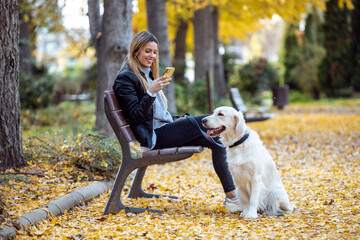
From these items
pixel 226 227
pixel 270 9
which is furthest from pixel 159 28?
pixel 270 9

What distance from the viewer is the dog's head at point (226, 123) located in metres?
4.27

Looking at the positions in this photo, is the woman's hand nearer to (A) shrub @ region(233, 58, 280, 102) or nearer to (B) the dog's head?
(B) the dog's head

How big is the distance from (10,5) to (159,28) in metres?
4.51

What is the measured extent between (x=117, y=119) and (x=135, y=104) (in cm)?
22

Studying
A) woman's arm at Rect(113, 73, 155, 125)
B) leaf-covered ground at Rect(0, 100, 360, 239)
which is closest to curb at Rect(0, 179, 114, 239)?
leaf-covered ground at Rect(0, 100, 360, 239)

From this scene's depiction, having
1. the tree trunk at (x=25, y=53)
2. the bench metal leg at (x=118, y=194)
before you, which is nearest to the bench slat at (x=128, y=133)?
the bench metal leg at (x=118, y=194)

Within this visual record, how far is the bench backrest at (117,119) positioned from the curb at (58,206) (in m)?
0.80

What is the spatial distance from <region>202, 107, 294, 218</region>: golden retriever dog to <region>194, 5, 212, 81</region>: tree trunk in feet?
32.0

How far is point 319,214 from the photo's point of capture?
14.2 feet

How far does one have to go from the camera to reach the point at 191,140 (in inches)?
182

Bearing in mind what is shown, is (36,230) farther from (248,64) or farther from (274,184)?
(248,64)

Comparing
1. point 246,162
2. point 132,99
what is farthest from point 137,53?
point 246,162

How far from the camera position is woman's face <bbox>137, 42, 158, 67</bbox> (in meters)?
4.67

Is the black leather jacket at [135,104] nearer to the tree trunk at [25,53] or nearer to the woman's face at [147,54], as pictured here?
the woman's face at [147,54]
